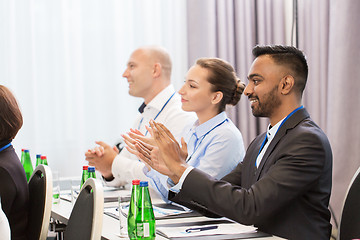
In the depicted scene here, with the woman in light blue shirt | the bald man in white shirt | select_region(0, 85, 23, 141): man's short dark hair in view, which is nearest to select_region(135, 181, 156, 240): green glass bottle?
select_region(0, 85, 23, 141): man's short dark hair

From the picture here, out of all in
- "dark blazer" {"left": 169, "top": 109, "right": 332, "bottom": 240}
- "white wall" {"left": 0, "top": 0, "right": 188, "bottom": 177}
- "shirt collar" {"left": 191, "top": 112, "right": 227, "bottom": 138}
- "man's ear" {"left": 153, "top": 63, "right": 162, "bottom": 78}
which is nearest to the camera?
"dark blazer" {"left": 169, "top": 109, "right": 332, "bottom": 240}

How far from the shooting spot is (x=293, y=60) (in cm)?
215

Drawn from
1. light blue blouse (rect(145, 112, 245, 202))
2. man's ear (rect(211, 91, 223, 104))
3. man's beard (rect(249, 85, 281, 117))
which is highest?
man's beard (rect(249, 85, 281, 117))

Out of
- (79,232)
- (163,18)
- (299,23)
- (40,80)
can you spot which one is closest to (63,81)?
(40,80)

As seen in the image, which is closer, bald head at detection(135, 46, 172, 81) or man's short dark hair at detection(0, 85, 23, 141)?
man's short dark hair at detection(0, 85, 23, 141)

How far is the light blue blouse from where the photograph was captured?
2600mm

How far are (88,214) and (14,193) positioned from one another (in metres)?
0.58

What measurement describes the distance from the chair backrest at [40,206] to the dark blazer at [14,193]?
1.5 inches

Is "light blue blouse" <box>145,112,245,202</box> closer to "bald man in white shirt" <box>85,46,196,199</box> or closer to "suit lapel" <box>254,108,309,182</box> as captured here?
"bald man in white shirt" <box>85,46,196,199</box>

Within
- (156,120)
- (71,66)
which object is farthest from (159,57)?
(71,66)

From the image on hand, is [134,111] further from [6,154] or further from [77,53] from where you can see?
[6,154]

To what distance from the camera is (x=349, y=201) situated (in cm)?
198

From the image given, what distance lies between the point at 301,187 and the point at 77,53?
2.66 meters

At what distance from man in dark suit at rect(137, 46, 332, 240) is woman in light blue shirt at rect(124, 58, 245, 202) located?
1.61ft
